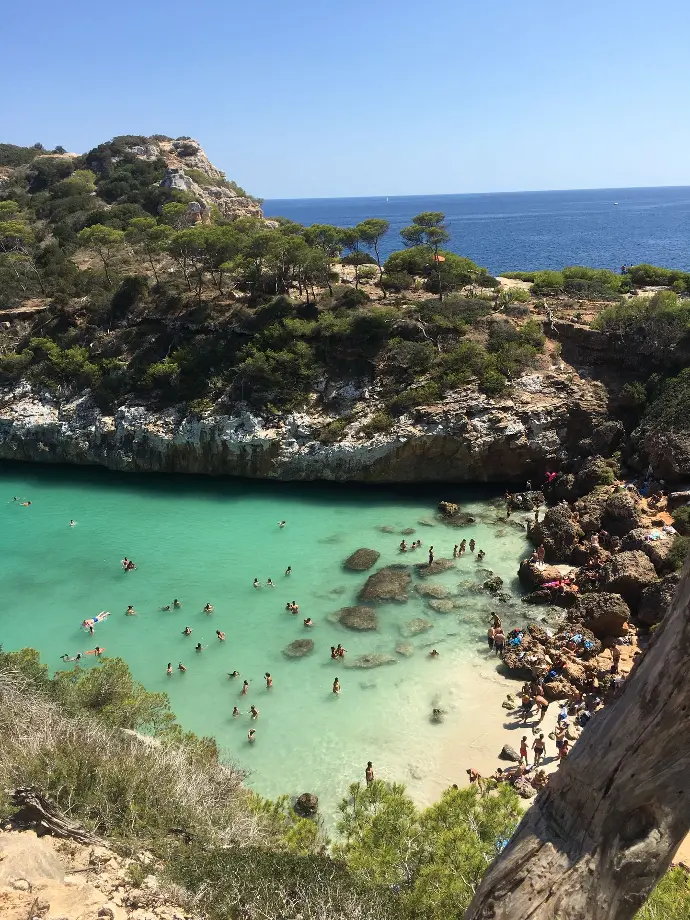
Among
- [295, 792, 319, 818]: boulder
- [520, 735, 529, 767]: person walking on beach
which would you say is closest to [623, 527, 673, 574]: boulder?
[520, 735, 529, 767]: person walking on beach

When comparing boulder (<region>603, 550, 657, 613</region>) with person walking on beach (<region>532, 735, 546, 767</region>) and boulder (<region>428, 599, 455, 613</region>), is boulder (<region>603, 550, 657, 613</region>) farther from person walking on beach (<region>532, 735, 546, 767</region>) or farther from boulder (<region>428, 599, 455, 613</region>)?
person walking on beach (<region>532, 735, 546, 767</region>)

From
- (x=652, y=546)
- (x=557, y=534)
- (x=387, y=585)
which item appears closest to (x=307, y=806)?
(x=387, y=585)

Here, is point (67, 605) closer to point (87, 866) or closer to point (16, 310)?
point (87, 866)

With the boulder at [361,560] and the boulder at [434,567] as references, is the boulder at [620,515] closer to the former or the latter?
the boulder at [434,567]

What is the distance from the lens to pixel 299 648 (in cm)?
1981

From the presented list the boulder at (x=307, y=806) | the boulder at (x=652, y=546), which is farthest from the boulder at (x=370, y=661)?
the boulder at (x=652, y=546)

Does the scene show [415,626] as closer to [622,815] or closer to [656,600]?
[656,600]

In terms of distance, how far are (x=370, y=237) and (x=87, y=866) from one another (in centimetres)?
3602

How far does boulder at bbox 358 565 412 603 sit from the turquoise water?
45 centimetres

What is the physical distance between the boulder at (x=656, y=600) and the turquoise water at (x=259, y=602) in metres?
4.44

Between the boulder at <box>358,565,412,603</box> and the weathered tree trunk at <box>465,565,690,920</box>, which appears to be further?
the boulder at <box>358,565,412,603</box>

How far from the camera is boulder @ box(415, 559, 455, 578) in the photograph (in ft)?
76.3

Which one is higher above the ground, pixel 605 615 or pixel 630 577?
pixel 630 577

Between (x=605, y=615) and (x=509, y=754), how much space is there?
6.35 meters
